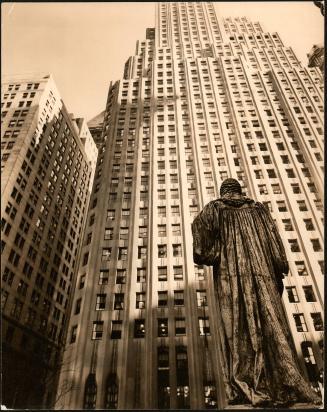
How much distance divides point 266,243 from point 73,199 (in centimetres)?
6850

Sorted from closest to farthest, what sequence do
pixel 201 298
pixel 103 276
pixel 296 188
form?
pixel 201 298 < pixel 103 276 < pixel 296 188

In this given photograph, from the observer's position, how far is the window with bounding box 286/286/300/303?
37250 millimetres

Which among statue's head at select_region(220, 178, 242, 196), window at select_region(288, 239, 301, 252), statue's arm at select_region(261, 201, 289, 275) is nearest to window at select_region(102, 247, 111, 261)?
window at select_region(288, 239, 301, 252)

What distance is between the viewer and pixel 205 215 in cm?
636

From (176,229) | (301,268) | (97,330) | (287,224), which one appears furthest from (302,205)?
(97,330)

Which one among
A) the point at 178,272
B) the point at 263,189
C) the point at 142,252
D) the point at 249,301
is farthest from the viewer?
the point at 263,189

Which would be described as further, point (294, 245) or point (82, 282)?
point (294, 245)

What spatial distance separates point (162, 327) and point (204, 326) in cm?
426

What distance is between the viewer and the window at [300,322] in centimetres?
3512

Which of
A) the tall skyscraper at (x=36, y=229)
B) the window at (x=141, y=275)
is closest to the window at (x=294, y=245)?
the window at (x=141, y=275)

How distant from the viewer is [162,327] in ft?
117

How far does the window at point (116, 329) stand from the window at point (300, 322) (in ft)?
58.2

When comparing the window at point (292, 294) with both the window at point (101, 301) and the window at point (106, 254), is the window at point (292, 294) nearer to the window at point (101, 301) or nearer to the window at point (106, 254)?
the window at point (101, 301)

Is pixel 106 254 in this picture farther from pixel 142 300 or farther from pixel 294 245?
pixel 294 245
